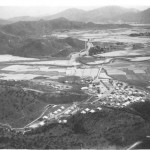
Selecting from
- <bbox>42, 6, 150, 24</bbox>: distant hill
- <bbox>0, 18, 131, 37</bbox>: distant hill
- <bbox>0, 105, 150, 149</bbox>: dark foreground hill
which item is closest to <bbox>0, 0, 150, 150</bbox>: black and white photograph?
<bbox>0, 105, 150, 149</bbox>: dark foreground hill

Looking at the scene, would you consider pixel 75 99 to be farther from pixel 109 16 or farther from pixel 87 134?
pixel 109 16

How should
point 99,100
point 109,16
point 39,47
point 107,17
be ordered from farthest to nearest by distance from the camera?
point 109,16 < point 107,17 < point 39,47 < point 99,100

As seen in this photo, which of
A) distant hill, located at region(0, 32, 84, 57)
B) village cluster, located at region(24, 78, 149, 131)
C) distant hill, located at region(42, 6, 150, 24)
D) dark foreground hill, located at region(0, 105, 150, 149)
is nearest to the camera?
dark foreground hill, located at region(0, 105, 150, 149)

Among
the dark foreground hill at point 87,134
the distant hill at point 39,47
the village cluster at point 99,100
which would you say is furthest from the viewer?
the distant hill at point 39,47

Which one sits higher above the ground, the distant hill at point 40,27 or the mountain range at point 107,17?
the mountain range at point 107,17

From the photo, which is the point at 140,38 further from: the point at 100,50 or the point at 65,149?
the point at 65,149

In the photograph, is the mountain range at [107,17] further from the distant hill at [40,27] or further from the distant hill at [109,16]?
the distant hill at [40,27]

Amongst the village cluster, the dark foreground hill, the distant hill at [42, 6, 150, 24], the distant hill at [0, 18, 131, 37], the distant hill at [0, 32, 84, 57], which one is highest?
the distant hill at [42, 6, 150, 24]

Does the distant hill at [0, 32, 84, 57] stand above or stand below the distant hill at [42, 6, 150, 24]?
below

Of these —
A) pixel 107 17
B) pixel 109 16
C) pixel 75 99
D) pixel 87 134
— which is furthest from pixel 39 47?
pixel 109 16

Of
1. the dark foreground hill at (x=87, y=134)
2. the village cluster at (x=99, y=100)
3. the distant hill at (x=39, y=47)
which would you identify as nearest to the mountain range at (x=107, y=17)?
the distant hill at (x=39, y=47)

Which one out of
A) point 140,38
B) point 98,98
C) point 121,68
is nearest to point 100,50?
point 121,68

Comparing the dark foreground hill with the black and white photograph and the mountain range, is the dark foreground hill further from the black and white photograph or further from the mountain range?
the mountain range
